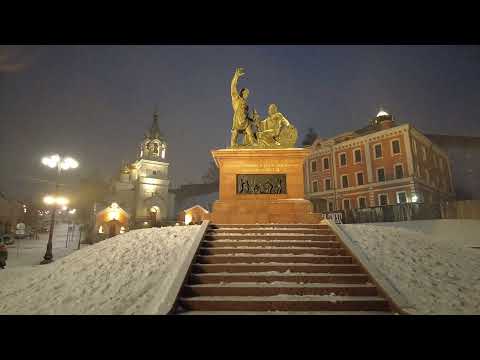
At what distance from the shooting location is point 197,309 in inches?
212

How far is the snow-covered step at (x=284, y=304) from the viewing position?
5363mm

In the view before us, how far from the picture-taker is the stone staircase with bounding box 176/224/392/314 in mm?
5387

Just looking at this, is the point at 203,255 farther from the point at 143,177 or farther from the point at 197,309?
the point at 143,177

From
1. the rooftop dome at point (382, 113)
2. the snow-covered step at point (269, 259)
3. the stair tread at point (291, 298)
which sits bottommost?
the stair tread at point (291, 298)

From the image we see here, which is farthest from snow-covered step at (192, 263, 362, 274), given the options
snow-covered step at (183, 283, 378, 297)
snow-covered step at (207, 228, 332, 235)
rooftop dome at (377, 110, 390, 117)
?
rooftop dome at (377, 110, 390, 117)

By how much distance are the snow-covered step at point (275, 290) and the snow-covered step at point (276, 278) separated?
36cm

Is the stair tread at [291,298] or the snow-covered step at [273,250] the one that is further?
the snow-covered step at [273,250]

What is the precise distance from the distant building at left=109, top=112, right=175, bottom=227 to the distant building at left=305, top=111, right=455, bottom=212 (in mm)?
30965

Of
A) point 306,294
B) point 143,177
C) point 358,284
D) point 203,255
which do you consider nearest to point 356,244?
point 358,284

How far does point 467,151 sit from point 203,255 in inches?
1981

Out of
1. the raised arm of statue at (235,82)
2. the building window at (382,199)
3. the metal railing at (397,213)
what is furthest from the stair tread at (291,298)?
the building window at (382,199)

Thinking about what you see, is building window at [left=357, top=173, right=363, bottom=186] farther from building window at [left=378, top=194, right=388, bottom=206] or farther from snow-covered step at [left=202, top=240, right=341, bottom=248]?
snow-covered step at [left=202, top=240, right=341, bottom=248]

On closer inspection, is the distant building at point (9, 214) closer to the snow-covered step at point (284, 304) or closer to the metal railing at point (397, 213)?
the snow-covered step at point (284, 304)

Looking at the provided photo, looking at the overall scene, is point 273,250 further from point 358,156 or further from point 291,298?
point 358,156
